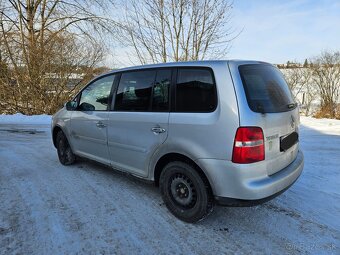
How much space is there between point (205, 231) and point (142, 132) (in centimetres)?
135

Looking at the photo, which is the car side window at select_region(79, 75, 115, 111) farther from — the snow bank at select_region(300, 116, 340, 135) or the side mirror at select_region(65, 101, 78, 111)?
the snow bank at select_region(300, 116, 340, 135)

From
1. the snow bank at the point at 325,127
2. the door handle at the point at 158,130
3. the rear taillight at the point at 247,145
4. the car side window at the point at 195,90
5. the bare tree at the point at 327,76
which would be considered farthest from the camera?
the bare tree at the point at 327,76

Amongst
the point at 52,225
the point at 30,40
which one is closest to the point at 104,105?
the point at 52,225

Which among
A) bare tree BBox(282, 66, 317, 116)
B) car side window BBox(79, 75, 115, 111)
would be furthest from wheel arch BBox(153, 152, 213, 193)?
bare tree BBox(282, 66, 317, 116)

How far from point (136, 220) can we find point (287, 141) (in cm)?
191

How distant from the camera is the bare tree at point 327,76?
2261 cm

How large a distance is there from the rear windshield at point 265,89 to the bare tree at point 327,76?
21582 mm

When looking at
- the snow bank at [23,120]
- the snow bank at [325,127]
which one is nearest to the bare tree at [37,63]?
the snow bank at [23,120]

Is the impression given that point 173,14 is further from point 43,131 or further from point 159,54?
point 43,131

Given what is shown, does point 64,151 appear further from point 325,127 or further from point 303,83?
point 303,83

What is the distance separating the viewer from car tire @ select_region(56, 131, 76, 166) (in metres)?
5.25

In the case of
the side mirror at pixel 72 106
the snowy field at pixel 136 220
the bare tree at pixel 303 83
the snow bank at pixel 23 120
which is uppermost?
the bare tree at pixel 303 83

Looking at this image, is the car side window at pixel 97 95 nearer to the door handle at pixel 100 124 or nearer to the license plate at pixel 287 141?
the door handle at pixel 100 124

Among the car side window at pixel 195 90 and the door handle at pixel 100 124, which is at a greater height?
the car side window at pixel 195 90
